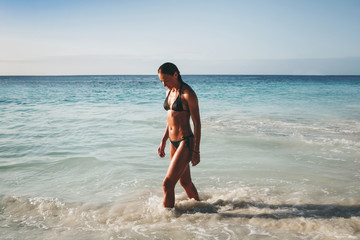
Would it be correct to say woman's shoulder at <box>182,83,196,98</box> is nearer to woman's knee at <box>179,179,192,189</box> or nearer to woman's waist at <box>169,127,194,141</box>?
woman's waist at <box>169,127,194,141</box>

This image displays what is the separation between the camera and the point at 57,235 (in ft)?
11.2

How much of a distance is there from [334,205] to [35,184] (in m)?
5.14

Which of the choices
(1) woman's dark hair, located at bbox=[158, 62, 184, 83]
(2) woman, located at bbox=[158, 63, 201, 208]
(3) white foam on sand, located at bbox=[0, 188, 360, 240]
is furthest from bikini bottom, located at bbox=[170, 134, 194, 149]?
(3) white foam on sand, located at bbox=[0, 188, 360, 240]

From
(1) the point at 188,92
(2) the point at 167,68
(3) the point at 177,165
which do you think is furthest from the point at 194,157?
(2) the point at 167,68

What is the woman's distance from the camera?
340 centimetres

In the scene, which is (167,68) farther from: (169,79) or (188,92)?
(188,92)

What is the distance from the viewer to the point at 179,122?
357 centimetres

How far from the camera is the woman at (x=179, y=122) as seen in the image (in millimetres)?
3396

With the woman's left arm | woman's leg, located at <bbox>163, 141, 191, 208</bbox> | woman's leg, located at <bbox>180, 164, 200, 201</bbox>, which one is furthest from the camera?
woman's leg, located at <bbox>180, 164, 200, 201</bbox>

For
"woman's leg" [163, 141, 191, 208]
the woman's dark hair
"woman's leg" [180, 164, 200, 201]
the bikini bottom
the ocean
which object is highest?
the woman's dark hair

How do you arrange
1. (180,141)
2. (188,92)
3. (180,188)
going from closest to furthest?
(188,92) < (180,141) < (180,188)

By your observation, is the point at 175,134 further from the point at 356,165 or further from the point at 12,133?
the point at 12,133

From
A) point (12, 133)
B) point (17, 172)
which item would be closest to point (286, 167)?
point (17, 172)

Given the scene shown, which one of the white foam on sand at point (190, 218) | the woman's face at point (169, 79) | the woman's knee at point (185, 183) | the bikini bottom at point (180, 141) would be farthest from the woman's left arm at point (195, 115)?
the white foam on sand at point (190, 218)
